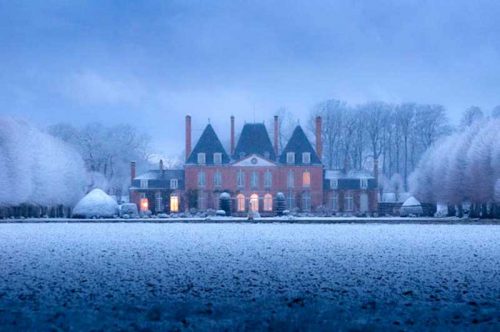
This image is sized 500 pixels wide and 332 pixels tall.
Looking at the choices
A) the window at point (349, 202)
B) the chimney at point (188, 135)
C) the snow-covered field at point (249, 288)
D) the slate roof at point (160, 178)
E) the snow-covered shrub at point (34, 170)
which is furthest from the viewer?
the slate roof at point (160, 178)

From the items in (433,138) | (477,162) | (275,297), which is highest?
(433,138)

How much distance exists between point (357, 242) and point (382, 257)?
5.13 m

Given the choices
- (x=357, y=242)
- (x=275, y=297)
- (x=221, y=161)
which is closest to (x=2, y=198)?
(x=221, y=161)

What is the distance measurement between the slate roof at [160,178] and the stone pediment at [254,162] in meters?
5.83

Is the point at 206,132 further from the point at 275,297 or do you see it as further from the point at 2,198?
the point at 275,297

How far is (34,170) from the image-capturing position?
49.0 meters

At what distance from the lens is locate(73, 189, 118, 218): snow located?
153ft

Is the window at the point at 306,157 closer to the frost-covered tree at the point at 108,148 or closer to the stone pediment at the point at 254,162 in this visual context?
the stone pediment at the point at 254,162

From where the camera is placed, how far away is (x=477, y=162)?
4509 cm

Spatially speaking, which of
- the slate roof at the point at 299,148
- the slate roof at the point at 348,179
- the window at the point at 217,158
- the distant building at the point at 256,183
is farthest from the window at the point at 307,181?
the window at the point at 217,158

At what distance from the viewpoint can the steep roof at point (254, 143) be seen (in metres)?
61.9

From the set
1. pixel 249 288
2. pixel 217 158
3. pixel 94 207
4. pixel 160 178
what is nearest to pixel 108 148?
pixel 160 178

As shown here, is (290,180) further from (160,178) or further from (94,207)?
(94,207)

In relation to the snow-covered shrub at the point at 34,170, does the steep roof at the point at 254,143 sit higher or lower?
higher
